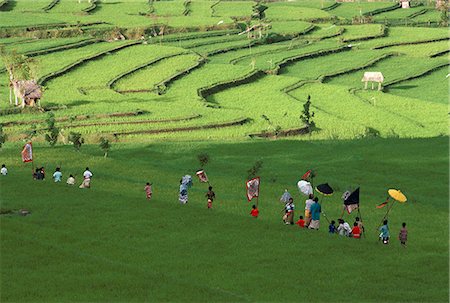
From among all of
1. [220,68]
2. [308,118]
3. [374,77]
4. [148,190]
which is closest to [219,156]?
[308,118]

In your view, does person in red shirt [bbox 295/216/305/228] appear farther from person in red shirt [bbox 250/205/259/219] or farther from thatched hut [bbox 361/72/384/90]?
thatched hut [bbox 361/72/384/90]

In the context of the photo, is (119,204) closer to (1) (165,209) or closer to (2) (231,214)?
(1) (165,209)

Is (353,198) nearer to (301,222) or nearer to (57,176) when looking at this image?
(301,222)

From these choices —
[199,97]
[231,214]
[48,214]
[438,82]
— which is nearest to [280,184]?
[231,214]

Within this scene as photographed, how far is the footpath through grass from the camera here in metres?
33.0

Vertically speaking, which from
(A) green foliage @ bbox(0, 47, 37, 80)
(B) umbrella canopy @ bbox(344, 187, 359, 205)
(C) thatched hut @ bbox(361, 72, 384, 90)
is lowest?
(B) umbrella canopy @ bbox(344, 187, 359, 205)

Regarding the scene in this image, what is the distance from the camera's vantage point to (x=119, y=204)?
149ft

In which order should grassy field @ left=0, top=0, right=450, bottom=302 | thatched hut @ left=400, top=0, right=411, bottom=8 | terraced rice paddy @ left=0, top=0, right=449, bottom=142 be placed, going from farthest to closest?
thatched hut @ left=400, top=0, right=411, bottom=8 → terraced rice paddy @ left=0, top=0, right=449, bottom=142 → grassy field @ left=0, top=0, right=450, bottom=302

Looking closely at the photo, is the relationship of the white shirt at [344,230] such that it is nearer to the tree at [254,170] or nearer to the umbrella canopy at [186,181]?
the umbrella canopy at [186,181]

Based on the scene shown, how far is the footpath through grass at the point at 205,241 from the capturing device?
33.0 meters

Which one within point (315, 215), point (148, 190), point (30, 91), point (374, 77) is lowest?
point (315, 215)

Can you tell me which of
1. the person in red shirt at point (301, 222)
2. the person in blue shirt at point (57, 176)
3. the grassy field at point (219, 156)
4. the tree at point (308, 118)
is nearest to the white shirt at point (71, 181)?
the grassy field at point (219, 156)

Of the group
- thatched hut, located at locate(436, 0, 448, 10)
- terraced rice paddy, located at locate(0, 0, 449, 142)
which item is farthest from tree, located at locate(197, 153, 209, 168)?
thatched hut, located at locate(436, 0, 448, 10)

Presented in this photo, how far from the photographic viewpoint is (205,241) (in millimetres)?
39062
